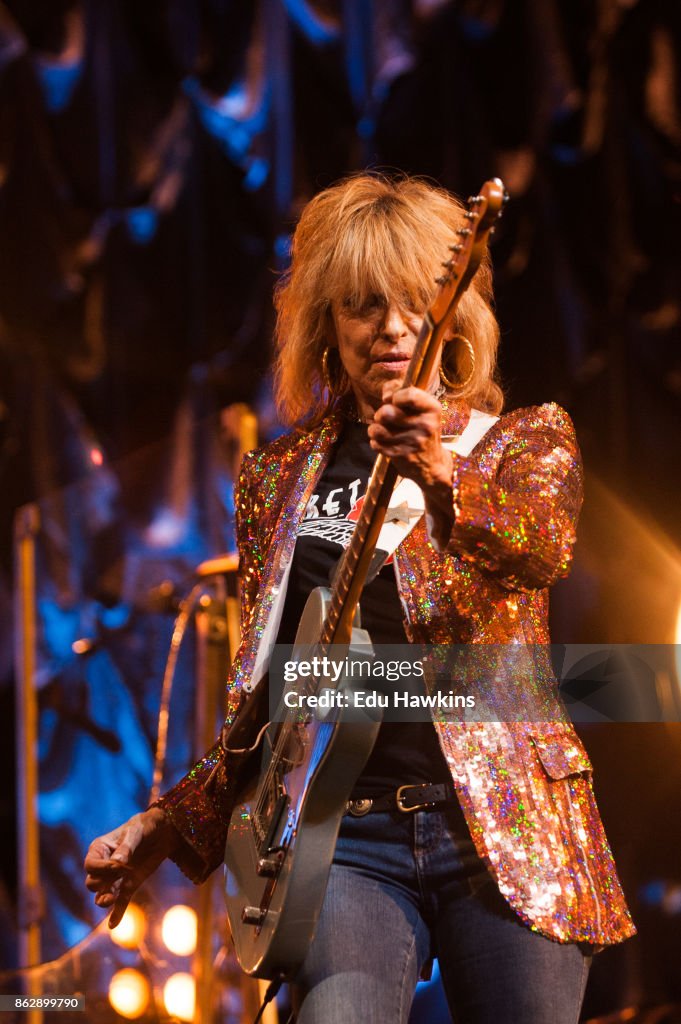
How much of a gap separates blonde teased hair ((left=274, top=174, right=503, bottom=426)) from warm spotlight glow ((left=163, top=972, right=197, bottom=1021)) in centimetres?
138

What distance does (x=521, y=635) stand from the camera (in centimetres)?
164

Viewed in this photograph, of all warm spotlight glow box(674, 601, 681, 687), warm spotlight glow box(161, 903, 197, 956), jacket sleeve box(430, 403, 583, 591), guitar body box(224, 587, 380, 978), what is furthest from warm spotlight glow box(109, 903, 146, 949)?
jacket sleeve box(430, 403, 583, 591)

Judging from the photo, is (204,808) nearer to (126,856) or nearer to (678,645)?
(126,856)

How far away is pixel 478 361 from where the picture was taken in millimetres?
2047

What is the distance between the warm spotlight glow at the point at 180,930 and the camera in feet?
9.03

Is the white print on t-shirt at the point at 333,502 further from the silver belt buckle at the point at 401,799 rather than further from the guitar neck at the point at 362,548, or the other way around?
the silver belt buckle at the point at 401,799

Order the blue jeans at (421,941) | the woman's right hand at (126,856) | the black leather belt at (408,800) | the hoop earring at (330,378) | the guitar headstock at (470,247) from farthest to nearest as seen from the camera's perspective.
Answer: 1. the hoop earring at (330,378)
2. the woman's right hand at (126,856)
3. the black leather belt at (408,800)
4. the blue jeans at (421,941)
5. the guitar headstock at (470,247)

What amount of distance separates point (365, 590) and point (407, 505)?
0.16 m

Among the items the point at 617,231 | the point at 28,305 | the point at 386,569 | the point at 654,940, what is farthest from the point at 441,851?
the point at 28,305

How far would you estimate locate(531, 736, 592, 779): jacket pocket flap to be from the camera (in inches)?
61.0

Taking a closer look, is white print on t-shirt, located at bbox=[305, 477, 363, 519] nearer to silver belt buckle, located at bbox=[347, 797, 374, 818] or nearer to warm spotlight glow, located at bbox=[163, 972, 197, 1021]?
silver belt buckle, located at bbox=[347, 797, 374, 818]

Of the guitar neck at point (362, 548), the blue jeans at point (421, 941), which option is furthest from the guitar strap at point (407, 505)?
the blue jeans at point (421, 941)

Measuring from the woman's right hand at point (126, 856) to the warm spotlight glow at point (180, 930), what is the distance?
96cm

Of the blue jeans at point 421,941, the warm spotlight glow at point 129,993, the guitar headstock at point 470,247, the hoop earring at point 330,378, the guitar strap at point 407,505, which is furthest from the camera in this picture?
the warm spotlight glow at point 129,993
